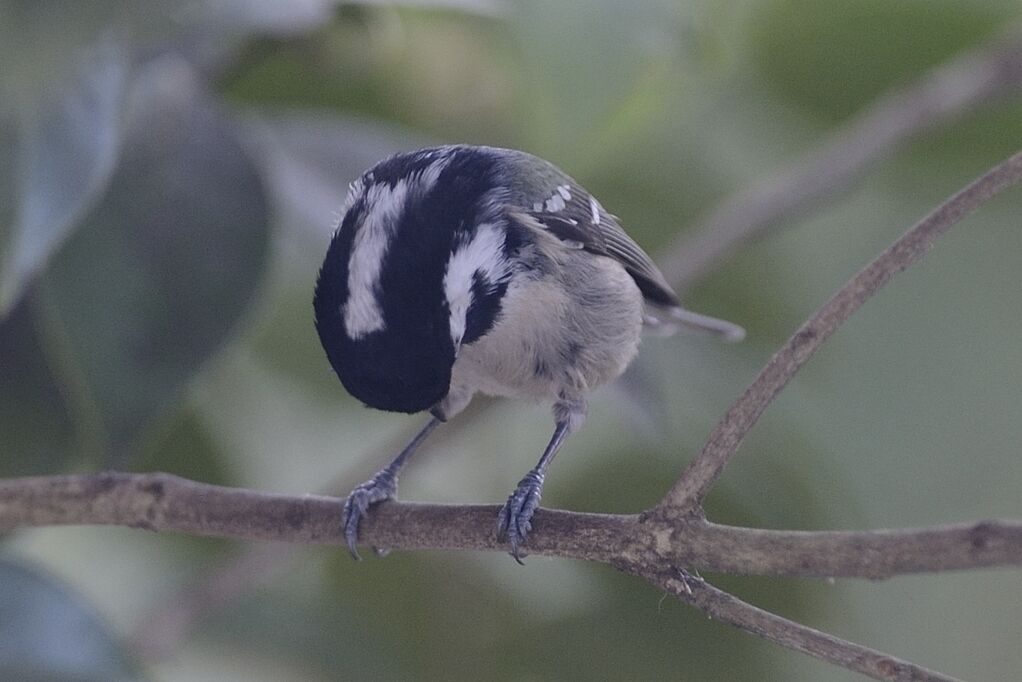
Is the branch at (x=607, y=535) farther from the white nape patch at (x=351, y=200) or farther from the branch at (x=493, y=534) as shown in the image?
the white nape patch at (x=351, y=200)

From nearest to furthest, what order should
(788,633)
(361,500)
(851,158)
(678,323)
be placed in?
1. (788,633)
2. (361,500)
3. (678,323)
4. (851,158)

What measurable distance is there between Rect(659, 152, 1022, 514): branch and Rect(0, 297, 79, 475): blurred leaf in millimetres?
713

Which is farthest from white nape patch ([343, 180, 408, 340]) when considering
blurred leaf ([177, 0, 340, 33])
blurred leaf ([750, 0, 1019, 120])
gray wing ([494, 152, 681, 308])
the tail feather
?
blurred leaf ([750, 0, 1019, 120])

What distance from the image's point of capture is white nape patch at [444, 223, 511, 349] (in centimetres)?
68

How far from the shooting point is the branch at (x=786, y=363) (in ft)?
1.95

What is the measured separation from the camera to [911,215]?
1.45m

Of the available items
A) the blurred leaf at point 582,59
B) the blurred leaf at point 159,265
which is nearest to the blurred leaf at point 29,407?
the blurred leaf at point 159,265

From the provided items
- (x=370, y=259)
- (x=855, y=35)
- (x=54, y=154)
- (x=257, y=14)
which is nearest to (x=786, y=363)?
(x=370, y=259)

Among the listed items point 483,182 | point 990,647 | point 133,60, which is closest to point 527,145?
point 483,182

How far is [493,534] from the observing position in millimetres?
680

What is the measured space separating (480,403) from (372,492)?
0.27 meters

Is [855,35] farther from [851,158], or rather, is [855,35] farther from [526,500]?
[526,500]

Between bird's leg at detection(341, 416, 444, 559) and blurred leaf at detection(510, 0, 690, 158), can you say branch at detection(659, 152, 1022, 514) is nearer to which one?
bird's leg at detection(341, 416, 444, 559)

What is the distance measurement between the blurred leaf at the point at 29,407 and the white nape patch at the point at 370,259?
0.55m
